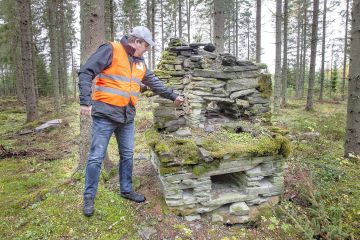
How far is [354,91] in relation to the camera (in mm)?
5609

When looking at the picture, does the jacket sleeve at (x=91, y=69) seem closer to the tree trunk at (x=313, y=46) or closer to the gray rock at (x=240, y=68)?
the gray rock at (x=240, y=68)

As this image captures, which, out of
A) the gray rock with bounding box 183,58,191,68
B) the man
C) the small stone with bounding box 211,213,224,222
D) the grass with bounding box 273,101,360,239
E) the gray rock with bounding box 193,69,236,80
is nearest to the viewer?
the man

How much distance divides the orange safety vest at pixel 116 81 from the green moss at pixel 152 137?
1.07 meters

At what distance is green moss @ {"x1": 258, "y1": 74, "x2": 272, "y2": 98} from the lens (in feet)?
17.0

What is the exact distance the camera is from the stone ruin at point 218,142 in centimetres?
402

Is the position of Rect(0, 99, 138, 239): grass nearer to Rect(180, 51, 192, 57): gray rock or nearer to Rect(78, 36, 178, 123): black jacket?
Rect(78, 36, 178, 123): black jacket

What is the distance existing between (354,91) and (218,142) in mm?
3289

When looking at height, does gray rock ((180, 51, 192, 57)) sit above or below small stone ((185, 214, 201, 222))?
above

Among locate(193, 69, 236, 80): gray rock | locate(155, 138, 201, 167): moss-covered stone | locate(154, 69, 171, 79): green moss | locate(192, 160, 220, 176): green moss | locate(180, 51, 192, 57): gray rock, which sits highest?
locate(180, 51, 192, 57): gray rock

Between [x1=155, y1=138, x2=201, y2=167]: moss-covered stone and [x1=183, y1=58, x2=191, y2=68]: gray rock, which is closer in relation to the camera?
[x1=155, y1=138, x2=201, y2=167]: moss-covered stone

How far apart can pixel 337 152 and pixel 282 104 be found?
1134cm

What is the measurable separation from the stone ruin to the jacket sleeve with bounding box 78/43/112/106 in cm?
138

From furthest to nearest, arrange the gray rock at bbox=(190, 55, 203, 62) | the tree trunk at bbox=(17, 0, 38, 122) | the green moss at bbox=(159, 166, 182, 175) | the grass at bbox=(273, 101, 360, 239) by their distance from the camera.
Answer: the tree trunk at bbox=(17, 0, 38, 122), the gray rock at bbox=(190, 55, 203, 62), the green moss at bbox=(159, 166, 182, 175), the grass at bbox=(273, 101, 360, 239)

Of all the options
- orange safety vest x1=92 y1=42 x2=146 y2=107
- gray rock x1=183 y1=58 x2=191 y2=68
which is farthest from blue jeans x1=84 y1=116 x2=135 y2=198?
gray rock x1=183 y1=58 x2=191 y2=68
